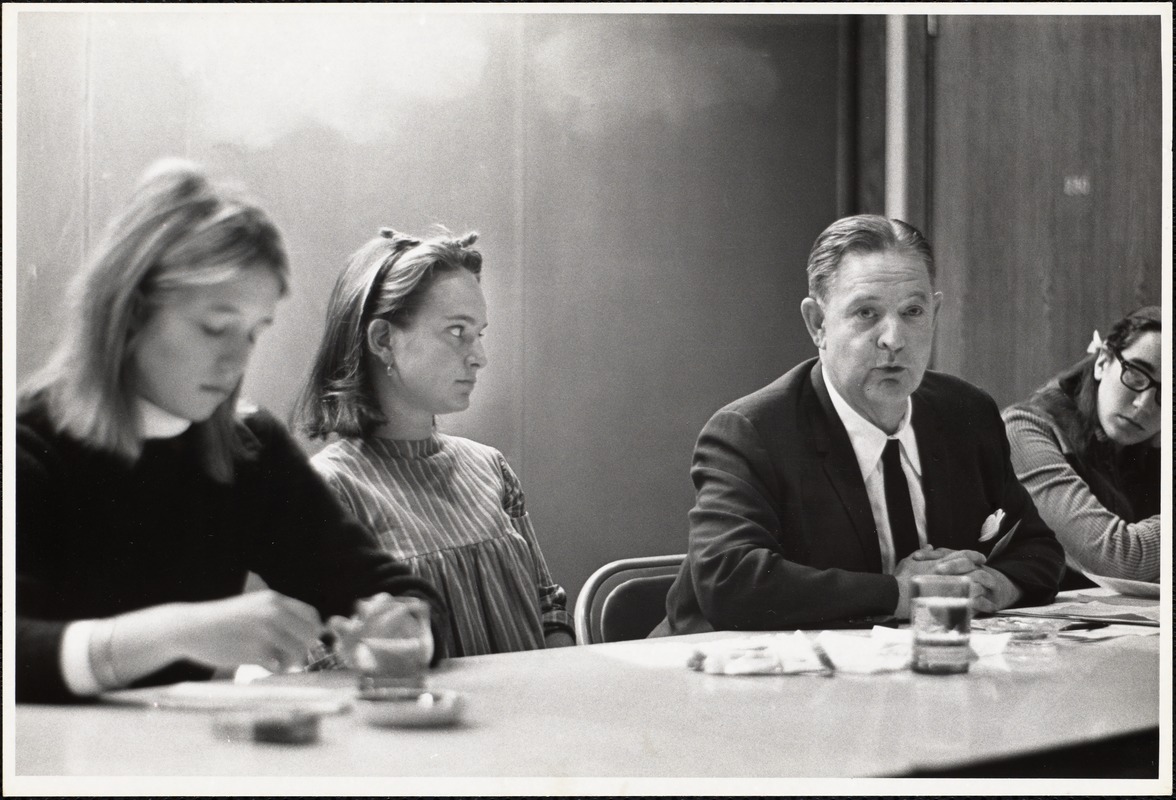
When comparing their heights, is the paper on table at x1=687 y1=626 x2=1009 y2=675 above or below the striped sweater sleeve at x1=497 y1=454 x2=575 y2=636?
below

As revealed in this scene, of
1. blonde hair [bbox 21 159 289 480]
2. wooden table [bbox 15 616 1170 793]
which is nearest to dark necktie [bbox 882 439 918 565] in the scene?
wooden table [bbox 15 616 1170 793]

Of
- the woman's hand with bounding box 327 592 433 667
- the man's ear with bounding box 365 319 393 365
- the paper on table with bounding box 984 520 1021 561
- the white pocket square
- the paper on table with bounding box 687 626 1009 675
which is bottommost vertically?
the paper on table with bounding box 687 626 1009 675

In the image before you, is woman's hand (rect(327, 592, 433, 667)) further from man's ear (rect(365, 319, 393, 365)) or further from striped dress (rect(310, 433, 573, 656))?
man's ear (rect(365, 319, 393, 365))

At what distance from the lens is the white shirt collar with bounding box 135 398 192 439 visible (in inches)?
71.9

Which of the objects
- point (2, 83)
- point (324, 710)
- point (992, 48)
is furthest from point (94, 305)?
point (992, 48)

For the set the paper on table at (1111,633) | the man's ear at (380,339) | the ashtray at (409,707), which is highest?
the man's ear at (380,339)

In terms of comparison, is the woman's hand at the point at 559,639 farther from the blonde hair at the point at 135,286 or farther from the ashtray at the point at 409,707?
the blonde hair at the point at 135,286

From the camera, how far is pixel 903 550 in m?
2.25

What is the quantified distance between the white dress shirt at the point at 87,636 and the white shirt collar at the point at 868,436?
44.1 inches

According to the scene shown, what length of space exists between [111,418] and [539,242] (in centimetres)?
73

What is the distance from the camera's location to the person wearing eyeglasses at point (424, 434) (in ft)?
6.42

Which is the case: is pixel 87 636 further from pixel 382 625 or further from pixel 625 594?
pixel 625 594

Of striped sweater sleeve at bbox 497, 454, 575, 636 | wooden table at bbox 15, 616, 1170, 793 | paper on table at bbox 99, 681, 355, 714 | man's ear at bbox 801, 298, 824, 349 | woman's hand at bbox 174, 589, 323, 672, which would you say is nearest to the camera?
wooden table at bbox 15, 616, 1170, 793

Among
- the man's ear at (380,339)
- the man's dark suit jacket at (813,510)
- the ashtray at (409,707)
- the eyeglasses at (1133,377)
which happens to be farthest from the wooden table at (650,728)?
the eyeglasses at (1133,377)
